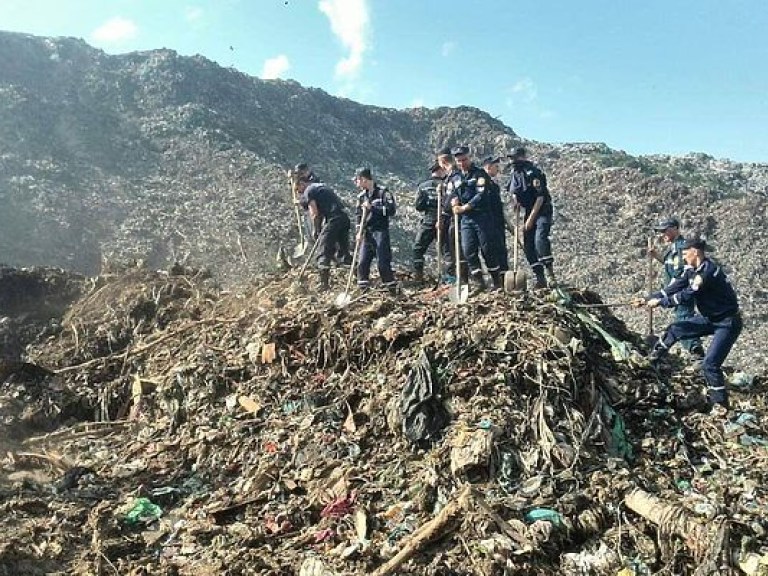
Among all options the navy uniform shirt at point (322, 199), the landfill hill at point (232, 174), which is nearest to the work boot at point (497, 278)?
the navy uniform shirt at point (322, 199)

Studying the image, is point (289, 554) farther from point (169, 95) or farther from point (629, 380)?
point (169, 95)

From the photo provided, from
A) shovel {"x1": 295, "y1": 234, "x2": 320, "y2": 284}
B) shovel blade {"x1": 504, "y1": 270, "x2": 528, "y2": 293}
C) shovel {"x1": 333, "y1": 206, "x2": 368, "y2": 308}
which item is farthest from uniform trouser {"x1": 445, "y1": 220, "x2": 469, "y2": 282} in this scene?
shovel {"x1": 295, "y1": 234, "x2": 320, "y2": 284}

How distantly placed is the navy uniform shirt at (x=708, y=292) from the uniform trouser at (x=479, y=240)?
5.65 ft

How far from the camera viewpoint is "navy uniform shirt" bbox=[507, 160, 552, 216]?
6.67 metres

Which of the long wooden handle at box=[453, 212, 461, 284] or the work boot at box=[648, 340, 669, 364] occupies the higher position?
the long wooden handle at box=[453, 212, 461, 284]

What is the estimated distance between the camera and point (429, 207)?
7.13m

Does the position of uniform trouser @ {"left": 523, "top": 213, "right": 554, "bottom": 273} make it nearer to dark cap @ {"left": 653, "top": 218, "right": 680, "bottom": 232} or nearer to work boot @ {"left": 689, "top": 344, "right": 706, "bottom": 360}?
dark cap @ {"left": 653, "top": 218, "right": 680, "bottom": 232}

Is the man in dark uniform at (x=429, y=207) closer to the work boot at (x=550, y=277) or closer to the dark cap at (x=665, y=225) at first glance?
the work boot at (x=550, y=277)

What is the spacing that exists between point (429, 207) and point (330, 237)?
1.10 metres

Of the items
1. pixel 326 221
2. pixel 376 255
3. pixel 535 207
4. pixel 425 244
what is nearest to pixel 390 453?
pixel 376 255

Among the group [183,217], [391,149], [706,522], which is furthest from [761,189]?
[706,522]

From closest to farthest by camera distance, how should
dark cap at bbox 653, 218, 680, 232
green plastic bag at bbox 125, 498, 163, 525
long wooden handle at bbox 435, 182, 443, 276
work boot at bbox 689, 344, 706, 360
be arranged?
green plastic bag at bbox 125, 498, 163, 525 → dark cap at bbox 653, 218, 680, 232 → work boot at bbox 689, 344, 706, 360 → long wooden handle at bbox 435, 182, 443, 276

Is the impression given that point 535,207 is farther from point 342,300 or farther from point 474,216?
point 342,300

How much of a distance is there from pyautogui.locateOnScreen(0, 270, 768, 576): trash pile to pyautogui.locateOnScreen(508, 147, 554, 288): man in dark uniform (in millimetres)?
515
